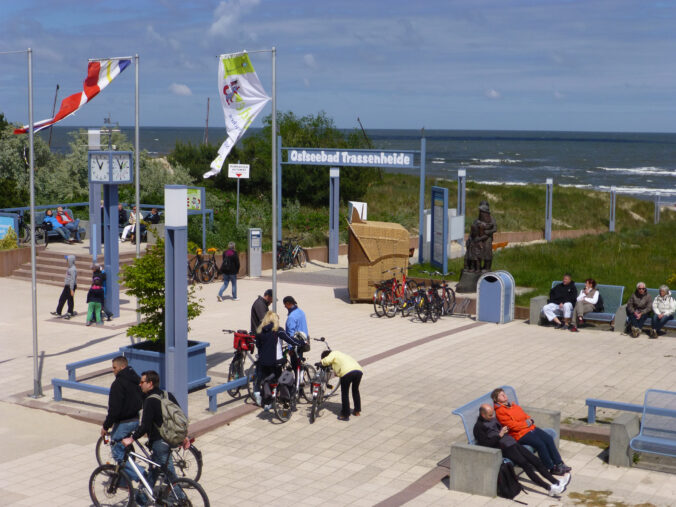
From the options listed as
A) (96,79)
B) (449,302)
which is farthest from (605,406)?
(96,79)

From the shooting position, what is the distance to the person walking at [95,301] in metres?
18.0

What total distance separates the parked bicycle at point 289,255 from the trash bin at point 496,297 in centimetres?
929

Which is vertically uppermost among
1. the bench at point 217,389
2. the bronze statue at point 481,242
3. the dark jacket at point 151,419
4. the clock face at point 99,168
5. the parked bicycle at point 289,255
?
the clock face at point 99,168

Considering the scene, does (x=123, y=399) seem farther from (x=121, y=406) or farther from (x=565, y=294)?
(x=565, y=294)

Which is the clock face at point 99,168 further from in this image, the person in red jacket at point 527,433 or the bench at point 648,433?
the bench at point 648,433

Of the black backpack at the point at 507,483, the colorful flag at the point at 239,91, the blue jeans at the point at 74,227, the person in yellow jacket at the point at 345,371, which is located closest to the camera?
the black backpack at the point at 507,483

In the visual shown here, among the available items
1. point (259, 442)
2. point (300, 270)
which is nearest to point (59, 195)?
point (300, 270)

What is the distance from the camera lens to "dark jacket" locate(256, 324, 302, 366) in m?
11.6

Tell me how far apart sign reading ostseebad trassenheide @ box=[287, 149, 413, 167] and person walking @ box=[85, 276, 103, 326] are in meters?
9.48

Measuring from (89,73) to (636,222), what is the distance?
118ft

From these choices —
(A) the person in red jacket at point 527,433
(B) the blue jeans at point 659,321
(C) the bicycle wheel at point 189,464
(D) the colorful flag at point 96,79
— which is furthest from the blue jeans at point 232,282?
(A) the person in red jacket at point 527,433

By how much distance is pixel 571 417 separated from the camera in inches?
456

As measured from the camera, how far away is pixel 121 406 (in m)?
8.70

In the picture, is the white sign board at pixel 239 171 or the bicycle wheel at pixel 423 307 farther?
the white sign board at pixel 239 171
